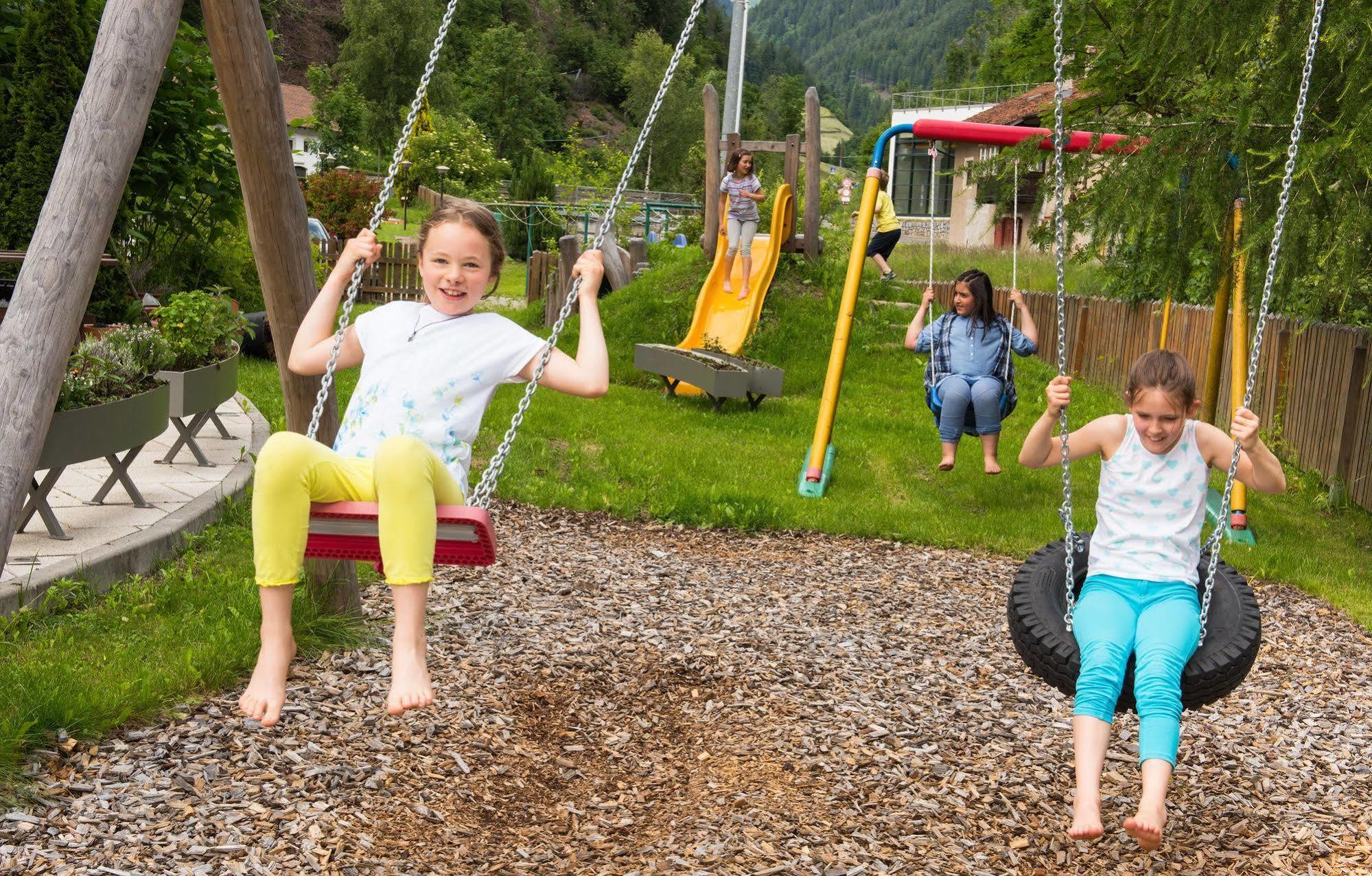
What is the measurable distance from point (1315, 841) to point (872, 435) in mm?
5992

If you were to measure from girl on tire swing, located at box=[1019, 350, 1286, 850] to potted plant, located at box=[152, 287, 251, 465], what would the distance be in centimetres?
493

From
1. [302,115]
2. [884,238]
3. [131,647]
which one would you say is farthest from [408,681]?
[302,115]

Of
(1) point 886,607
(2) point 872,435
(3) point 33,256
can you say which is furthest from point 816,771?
(2) point 872,435

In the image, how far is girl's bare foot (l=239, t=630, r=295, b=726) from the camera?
3018mm

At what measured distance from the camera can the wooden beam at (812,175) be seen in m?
13.6

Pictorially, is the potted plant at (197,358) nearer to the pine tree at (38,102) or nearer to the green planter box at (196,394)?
the green planter box at (196,394)

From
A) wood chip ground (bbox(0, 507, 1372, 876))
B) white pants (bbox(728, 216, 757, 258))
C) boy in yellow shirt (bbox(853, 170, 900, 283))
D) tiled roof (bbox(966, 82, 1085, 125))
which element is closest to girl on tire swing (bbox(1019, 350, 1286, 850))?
wood chip ground (bbox(0, 507, 1372, 876))

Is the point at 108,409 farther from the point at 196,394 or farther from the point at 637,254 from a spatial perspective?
the point at 637,254

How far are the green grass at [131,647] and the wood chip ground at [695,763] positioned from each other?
0.11 meters

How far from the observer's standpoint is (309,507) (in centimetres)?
304

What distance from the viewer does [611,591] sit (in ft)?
20.6

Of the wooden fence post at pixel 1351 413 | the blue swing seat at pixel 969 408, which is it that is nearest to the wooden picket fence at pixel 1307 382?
the wooden fence post at pixel 1351 413

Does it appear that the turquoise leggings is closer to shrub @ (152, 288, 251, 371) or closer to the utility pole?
shrub @ (152, 288, 251, 371)

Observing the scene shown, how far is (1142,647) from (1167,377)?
29.7 inches
